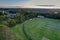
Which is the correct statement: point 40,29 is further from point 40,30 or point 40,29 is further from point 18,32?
point 18,32

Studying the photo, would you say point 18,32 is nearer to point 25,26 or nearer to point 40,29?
point 25,26

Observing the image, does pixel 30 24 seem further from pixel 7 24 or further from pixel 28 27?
pixel 7 24

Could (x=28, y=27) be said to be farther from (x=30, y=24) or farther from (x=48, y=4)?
(x=48, y=4)

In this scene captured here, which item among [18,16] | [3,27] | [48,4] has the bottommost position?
[3,27]

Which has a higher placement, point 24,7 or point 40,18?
point 24,7

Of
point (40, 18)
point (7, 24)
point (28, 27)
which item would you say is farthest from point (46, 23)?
point (7, 24)

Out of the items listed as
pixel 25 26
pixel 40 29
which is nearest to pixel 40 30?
pixel 40 29

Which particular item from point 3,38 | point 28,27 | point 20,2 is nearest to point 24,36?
point 28,27
